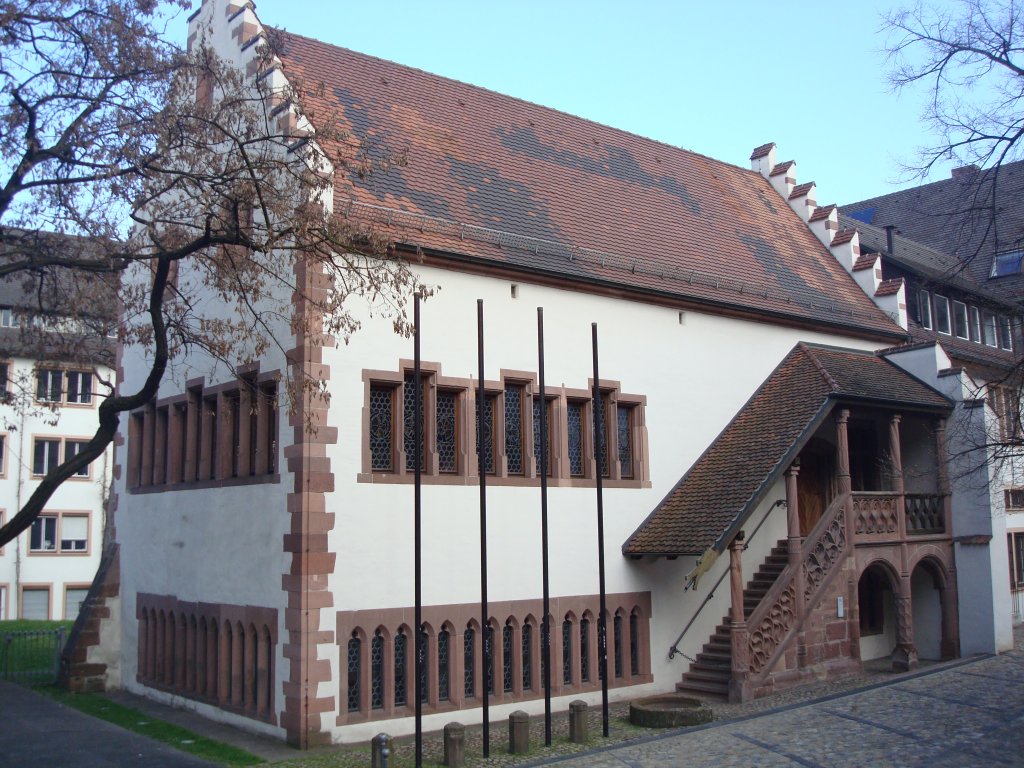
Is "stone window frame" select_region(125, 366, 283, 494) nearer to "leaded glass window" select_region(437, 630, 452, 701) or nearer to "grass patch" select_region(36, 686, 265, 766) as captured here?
"leaded glass window" select_region(437, 630, 452, 701)

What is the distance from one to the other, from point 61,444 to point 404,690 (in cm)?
3105

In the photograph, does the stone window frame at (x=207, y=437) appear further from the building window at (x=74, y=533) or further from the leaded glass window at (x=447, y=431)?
the building window at (x=74, y=533)

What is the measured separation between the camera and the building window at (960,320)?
91.8 ft

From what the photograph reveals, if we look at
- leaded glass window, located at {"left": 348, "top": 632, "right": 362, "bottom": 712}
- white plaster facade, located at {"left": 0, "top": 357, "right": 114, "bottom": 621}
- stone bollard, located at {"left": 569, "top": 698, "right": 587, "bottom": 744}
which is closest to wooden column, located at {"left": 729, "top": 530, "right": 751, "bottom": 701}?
stone bollard, located at {"left": 569, "top": 698, "right": 587, "bottom": 744}

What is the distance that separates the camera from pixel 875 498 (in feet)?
64.1

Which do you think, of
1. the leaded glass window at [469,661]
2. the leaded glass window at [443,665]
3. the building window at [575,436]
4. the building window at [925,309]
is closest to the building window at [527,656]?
the leaded glass window at [469,661]

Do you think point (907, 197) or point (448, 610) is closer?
point (448, 610)

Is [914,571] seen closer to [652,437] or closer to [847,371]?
[847,371]

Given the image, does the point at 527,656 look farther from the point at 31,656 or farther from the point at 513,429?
the point at 31,656

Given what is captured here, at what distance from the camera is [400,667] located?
1449 cm

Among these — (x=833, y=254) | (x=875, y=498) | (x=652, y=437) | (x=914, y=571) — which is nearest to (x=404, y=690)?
(x=652, y=437)

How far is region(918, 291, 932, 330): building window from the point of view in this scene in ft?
87.3

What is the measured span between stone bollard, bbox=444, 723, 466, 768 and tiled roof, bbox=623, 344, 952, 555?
551 cm

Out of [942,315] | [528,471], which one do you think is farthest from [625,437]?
[942,315]
